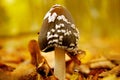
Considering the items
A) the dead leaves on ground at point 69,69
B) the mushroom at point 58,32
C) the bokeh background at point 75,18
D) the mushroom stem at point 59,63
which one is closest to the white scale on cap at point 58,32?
the mushroom at point 58,32

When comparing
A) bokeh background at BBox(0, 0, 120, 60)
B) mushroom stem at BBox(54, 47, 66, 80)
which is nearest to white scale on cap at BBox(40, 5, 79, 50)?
mushroom stem at BBox(54, 47, 66, 80)

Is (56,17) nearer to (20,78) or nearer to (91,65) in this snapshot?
(20,78)

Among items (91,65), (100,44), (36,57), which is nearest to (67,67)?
(91,65)

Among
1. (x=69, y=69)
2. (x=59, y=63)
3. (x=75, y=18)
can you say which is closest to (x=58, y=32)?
(x=59, y=63)

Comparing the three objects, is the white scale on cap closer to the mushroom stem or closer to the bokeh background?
the mushroom stem

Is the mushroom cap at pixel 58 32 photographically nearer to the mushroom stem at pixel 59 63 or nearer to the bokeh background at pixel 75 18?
the mushroom stem at pixel 59 63

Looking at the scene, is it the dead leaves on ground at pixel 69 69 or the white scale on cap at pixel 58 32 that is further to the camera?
the dead leaves on ground at pixel 69 69
